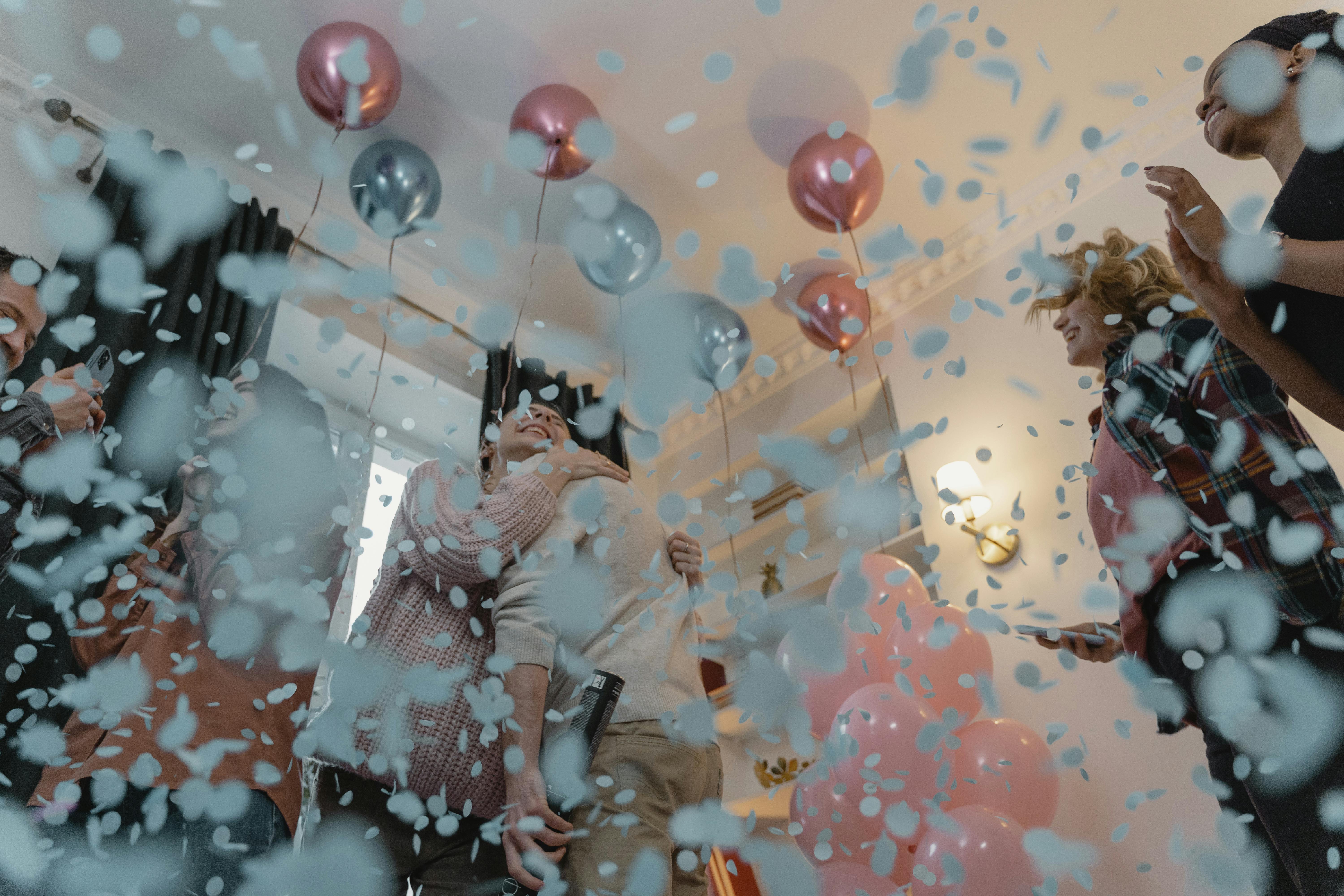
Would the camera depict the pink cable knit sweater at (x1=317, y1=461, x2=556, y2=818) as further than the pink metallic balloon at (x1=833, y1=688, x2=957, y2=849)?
No

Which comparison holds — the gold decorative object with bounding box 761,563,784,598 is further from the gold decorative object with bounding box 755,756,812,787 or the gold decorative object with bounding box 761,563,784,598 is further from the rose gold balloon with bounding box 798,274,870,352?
the rose gold balloon with bounding box 798,274,870,352

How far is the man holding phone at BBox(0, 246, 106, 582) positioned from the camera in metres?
1.20

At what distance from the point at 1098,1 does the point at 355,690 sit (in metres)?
2.68

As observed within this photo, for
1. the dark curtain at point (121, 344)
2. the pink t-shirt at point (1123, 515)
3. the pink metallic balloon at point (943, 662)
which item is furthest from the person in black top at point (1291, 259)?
the dark curtain at point (121, 344)

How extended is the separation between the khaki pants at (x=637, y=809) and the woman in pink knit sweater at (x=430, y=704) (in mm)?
128

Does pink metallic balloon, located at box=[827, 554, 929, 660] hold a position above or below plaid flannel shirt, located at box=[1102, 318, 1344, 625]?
above

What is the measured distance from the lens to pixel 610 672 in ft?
4.02

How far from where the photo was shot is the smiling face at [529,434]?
154cm

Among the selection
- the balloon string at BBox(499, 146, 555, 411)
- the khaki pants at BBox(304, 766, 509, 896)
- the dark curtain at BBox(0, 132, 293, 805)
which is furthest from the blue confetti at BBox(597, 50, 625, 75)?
the khaki pants at BBox(304, 766, 509, 896)

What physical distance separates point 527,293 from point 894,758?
7.28ft

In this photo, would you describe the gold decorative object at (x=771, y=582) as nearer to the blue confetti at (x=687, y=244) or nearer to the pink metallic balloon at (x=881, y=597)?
the pink metallic balloon at (x=881, y=597)

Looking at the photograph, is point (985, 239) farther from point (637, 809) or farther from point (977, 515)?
point (637, 809)

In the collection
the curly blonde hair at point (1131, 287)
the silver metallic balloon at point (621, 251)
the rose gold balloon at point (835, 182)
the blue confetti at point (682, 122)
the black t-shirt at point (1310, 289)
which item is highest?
the blue confetti at point (682, 122)

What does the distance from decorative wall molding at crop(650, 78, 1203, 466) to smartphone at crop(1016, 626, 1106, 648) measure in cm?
149
